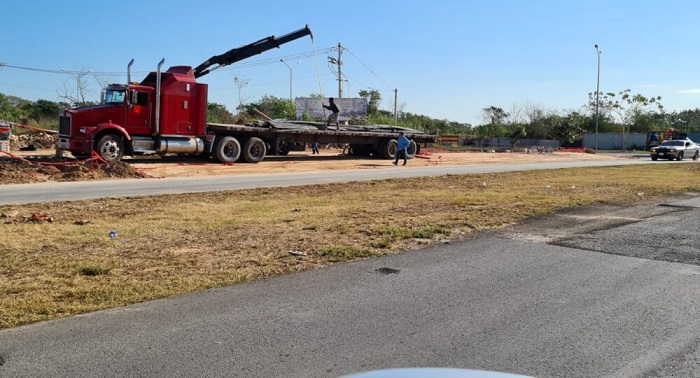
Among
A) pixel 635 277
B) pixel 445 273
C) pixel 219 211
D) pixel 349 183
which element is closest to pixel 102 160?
pixel 349 183

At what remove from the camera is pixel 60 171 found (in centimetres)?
2059

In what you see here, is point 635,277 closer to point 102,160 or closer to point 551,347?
point 551,347

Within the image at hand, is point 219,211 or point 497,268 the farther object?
point 219,211

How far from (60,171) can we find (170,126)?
228 inches

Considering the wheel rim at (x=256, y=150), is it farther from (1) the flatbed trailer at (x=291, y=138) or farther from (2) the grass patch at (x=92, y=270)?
(2) the grass patch at (x=92, y=270)

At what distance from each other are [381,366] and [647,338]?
2263 millimetres

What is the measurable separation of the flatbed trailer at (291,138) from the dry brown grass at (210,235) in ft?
38.0

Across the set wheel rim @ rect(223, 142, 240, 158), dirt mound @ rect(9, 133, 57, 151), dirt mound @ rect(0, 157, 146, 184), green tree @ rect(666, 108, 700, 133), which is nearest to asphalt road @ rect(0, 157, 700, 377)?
dirt mound @ rect(0, 157, 146, 184)

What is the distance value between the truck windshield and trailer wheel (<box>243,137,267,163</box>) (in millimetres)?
6100

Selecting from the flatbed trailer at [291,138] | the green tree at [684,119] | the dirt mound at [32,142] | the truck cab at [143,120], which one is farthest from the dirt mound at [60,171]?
the green tree at [684,119]

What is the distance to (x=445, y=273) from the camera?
22.9ft

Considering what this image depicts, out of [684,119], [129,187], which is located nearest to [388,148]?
[129,187]

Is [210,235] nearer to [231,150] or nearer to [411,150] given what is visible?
[231,150]

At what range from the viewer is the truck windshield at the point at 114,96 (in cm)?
2439
